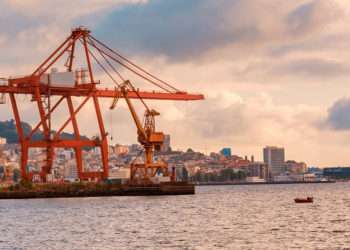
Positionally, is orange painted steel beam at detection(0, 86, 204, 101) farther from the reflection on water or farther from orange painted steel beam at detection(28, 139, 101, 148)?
the reflection on water

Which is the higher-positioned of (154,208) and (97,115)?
(97,115)

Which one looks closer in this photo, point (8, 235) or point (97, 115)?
point (8, 235)

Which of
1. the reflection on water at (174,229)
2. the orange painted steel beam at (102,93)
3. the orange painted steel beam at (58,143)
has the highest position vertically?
the orange painted steel beam at (102,93)

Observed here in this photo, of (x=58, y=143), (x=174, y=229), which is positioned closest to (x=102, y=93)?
(x=58, y=143)

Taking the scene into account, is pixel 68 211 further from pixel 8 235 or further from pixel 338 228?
pixel 338 228

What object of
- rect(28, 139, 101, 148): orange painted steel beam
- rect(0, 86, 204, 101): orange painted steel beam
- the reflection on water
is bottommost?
the reflection on water

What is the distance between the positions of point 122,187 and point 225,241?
6997 centimetres

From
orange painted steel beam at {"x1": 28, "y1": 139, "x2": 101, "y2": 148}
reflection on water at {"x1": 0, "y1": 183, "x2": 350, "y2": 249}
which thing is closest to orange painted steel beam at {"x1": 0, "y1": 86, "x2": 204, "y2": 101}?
orange painted steel beam at {"x1": 28, "y1": 139, "x2": 101, "y2": 148}

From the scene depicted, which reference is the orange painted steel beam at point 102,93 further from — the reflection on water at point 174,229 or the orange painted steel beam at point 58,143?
the reflection on water at point 174,229

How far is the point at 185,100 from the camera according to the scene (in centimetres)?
13600

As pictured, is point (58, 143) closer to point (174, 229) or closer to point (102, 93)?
point (102, 93)

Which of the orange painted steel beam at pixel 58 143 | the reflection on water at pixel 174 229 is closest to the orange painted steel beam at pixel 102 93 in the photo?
the orange painted steel beam at pixel 58 143

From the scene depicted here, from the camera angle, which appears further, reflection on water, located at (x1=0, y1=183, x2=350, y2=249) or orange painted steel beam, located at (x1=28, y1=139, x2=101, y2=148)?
orange painted steel beam, located at (x1=28, y1=139, x2=101, y2=148)

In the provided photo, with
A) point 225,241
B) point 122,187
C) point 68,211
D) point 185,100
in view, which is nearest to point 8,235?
point 225,241
